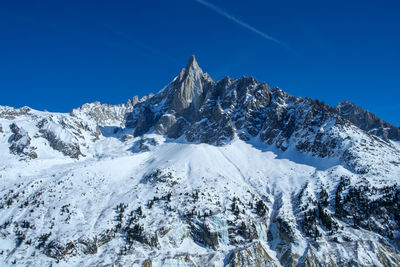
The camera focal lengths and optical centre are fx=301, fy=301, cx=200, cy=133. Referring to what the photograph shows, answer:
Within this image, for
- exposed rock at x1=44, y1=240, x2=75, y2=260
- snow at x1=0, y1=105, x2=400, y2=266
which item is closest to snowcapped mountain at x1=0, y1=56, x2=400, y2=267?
exposed rock at x1=44, y1=240, x2=75, y2=260

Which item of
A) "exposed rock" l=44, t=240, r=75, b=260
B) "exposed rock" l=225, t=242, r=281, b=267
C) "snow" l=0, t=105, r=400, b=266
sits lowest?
"exposed rock" l=225, t=242, r=281, b=267

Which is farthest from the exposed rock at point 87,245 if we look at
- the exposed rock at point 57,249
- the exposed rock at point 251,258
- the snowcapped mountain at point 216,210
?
the exposed rock at point 251,258

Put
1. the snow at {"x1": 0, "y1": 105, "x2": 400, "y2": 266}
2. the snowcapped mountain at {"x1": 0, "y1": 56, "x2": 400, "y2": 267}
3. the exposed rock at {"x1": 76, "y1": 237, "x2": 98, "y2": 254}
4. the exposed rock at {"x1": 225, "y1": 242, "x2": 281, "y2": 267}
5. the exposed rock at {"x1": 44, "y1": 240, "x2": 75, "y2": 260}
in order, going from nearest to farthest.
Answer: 1. the exposed rock at {"x1": 225, "y1": 242, "x2": 281, "y2": 267}
2. the exposed rock at {"x1": 44, "y1": 240, "x2": 75, "y2": 260}
3. the snowcapped mountain at {"x1": 0, "y1": 56, "x2": 400, "y2": 267}
4. the exposed rock at {"x1": 76, "y1": 237, "x2": 98, "y2": 254}
5. the snow at {"x1": 0, "y1": 105, "x2": 400, "y2": 266}

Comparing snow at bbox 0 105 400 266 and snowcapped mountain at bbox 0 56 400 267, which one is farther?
snow at bbox 0 105 400 266

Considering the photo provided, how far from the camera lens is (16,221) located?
100m

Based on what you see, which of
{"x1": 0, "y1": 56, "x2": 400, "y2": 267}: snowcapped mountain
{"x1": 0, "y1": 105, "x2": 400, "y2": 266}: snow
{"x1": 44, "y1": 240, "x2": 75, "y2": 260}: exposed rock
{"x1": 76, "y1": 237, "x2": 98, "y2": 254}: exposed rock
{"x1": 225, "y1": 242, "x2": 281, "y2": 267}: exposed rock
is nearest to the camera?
{"x1": 225, "y1": 242, "x2": 281, "y2": 267}: exposed rock

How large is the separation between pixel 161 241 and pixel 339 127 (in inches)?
4501

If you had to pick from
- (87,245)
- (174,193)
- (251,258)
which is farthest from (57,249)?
(251,258)

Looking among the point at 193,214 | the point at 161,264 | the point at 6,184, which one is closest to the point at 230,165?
the point at 193,214

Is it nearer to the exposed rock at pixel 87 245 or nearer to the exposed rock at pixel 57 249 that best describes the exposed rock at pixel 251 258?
the exposed rock at pixel 87 245

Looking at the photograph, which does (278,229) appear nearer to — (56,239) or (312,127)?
(56,239)

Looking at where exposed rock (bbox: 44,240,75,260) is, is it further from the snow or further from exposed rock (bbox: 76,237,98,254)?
exposed rock (bbox: 76,237,98,254)

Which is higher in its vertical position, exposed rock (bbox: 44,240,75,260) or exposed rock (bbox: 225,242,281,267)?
exposed rock (bbox: 44,240,75,260)

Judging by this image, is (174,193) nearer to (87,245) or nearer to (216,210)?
(216,210)
